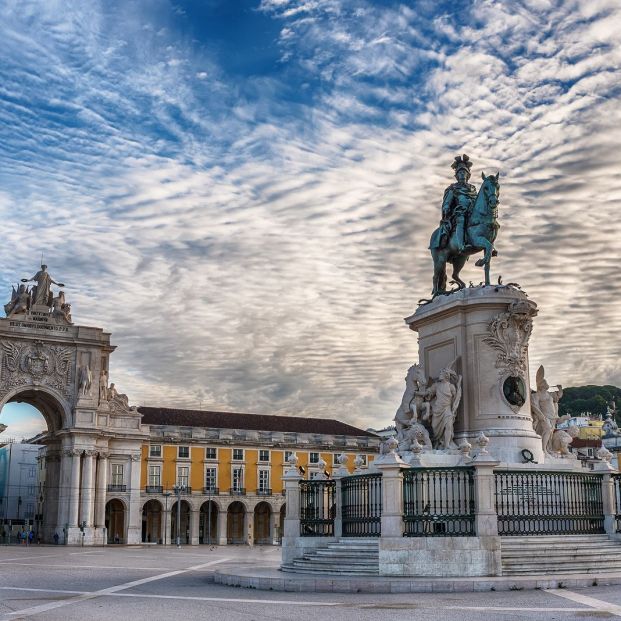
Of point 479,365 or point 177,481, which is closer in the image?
point 479,365

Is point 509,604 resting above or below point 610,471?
below

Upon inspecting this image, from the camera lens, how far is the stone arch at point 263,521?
254ft

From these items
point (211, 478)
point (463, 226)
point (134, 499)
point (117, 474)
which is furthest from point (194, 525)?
point (463, 226)

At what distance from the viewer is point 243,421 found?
82.0m

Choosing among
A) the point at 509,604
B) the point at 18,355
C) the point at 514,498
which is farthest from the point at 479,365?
the point at 18,355

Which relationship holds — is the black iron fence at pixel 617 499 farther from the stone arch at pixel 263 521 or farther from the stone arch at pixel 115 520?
the stone arch at pixel 263 521

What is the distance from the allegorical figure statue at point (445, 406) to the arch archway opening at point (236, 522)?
5962 centimetres

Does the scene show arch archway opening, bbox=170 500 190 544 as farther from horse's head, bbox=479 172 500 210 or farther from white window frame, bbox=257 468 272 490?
horse's head, bbox=479 172 500 210

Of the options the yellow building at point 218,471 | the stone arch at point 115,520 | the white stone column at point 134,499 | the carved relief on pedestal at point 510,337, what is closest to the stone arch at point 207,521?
the yellow building at point 218,471

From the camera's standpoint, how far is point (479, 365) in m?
19.0

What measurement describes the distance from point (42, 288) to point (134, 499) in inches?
645

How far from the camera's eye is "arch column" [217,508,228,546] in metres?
73.2

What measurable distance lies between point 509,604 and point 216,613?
12.9 ft

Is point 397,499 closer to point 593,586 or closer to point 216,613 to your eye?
point 593,586
